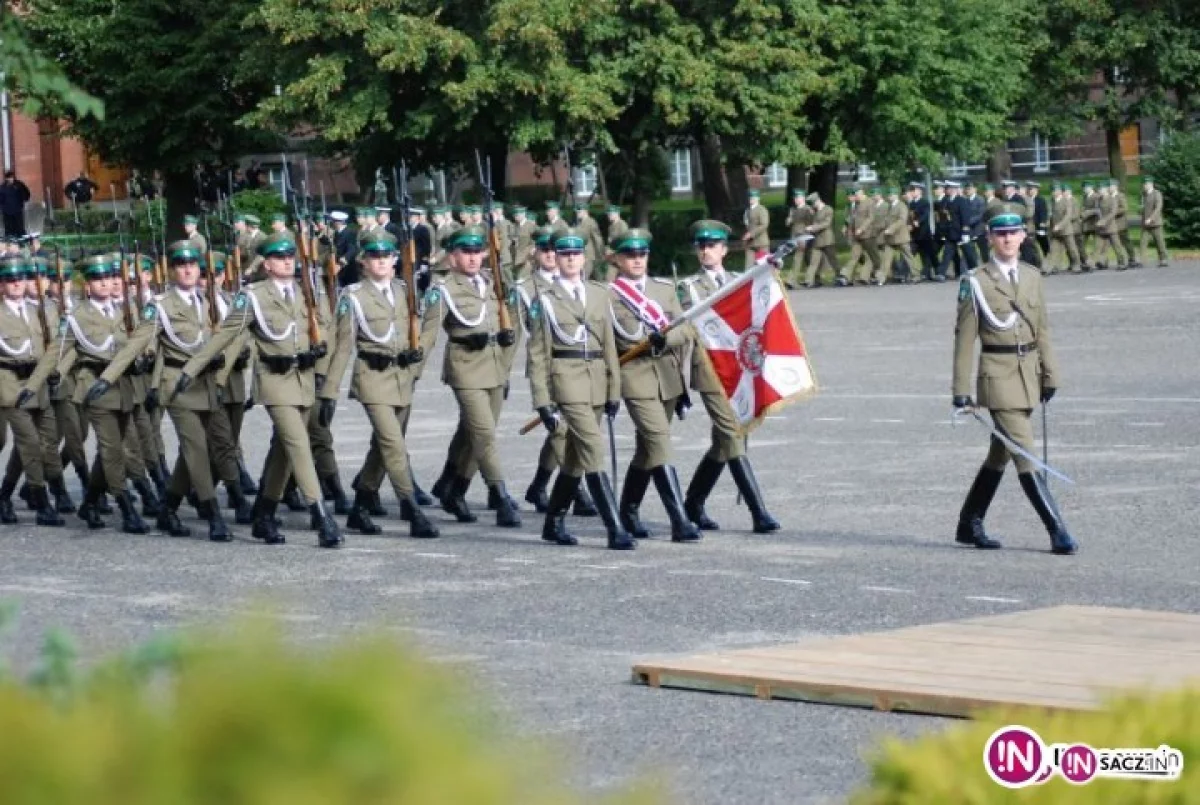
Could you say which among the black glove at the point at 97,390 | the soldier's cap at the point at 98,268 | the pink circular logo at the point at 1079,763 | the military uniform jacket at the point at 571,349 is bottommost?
the black glove at the point at 97,390

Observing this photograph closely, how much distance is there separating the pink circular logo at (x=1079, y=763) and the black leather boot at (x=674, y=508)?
10.1 meters

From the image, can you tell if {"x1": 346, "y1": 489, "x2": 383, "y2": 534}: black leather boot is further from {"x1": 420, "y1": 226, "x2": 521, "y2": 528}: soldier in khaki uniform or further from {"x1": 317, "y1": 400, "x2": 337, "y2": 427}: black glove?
{"x1": 420, "y1": 226, "x2": 521, "y2": 528}: soldier in khaki uniform

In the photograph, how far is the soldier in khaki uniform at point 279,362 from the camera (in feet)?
47.5

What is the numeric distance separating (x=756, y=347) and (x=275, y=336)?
2.87 m

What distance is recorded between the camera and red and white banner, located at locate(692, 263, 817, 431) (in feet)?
46.2

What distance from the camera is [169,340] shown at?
15570 millimetres

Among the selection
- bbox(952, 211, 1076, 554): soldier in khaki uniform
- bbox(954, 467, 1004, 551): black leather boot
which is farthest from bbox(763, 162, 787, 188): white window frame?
bbox(954, 467, 1004, 551): black leather boot

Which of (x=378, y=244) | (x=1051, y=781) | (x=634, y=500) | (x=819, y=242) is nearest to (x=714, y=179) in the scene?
(x=819, y=242)

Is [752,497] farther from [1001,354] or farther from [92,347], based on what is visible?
[92,347]

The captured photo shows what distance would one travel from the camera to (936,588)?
37.3ft

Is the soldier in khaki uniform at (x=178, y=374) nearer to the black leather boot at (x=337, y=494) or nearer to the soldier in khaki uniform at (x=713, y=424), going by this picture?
the black leather boot at (x=337, y=494)

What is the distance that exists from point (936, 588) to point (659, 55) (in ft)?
102

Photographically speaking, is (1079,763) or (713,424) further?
(713,424)

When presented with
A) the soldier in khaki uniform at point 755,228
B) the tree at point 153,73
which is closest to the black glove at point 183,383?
the soldier in khaki uniform at point 755,228
